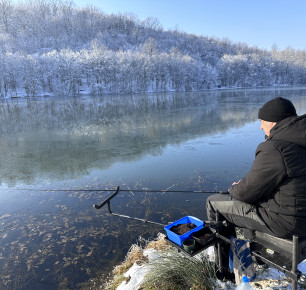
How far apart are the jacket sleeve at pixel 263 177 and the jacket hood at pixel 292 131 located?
0.10 m

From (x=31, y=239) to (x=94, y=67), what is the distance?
6491 centimetres

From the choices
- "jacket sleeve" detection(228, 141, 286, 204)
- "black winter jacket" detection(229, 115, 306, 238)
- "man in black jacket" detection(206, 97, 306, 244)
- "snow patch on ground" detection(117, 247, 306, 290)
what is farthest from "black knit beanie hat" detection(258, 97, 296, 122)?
"snow patch on ground" detection(117, 247, 306, 290)

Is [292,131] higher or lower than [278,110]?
lower

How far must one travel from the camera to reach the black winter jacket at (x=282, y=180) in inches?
78.1

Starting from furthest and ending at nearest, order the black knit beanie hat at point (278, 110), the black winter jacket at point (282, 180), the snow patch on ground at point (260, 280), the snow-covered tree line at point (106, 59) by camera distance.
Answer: the snow-covered tree line at point (106, 59), the snow patch on ground at point (260, 280), the black knit beanie hat at point (278, 110), the black winter jacket at point (282, 180)

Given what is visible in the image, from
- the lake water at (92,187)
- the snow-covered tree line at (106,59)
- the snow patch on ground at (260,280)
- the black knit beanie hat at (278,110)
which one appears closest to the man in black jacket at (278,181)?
the black knit beanie hat at (278,110)

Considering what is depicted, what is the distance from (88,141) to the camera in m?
11.4

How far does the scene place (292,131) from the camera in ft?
6.66

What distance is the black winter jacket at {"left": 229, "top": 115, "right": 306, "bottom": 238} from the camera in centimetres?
198

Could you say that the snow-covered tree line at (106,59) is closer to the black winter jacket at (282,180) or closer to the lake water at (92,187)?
the lake water at (92,187)

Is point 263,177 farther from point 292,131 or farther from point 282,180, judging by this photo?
point 292,131

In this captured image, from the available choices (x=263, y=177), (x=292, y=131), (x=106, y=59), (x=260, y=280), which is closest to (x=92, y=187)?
(x=260, y=280)

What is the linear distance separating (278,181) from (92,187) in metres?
5.05

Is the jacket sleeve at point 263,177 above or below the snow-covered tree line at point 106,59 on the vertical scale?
below
